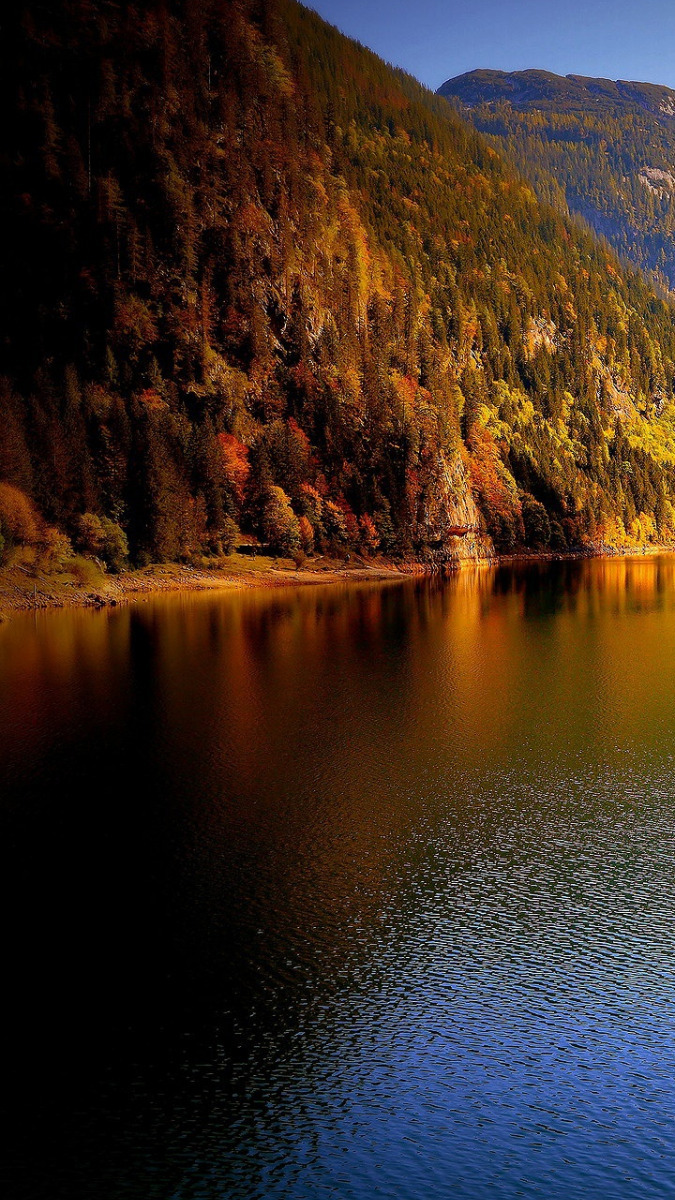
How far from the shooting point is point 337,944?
24.2m

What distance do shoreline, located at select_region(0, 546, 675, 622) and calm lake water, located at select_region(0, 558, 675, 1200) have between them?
4204cm

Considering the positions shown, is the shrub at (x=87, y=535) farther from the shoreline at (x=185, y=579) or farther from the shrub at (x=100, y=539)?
the shoreline at (x=185, y=579)

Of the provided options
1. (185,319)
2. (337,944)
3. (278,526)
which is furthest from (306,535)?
(337,944)

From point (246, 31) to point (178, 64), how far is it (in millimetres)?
19582

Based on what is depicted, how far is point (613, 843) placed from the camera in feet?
102

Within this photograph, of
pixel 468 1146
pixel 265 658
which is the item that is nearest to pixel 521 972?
pixel 468 1146

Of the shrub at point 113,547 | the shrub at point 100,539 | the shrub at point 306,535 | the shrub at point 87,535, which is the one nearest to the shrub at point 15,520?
the shrub at point 87,535

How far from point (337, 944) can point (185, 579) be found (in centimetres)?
9155

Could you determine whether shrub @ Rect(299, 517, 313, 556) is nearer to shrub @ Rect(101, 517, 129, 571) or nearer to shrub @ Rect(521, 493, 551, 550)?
shrub @ Rect(101, 517, 129, 571)

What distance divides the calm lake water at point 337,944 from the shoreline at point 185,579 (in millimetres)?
42041

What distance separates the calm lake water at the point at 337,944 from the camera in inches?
671

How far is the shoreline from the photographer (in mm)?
94188

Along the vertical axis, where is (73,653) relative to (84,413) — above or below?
below

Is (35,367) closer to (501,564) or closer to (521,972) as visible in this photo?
(501,564)
